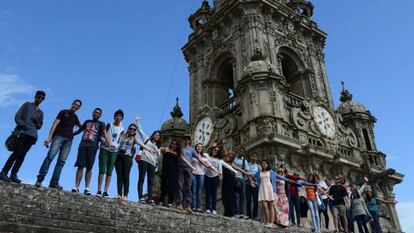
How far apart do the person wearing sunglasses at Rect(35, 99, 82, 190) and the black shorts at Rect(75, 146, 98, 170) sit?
24 cm

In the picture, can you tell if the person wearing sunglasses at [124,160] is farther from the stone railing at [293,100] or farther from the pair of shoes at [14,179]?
the stone railing at [293,100]

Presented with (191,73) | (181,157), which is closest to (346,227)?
(181,157)

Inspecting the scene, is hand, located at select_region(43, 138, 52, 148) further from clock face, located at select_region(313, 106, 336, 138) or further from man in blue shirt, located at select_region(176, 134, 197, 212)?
clock face, located at select_region(313, 106, 336, 138)

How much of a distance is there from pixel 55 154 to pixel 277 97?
591 inches

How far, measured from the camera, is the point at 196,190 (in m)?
9.15

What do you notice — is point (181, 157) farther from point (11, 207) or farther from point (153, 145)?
point (11, 207)

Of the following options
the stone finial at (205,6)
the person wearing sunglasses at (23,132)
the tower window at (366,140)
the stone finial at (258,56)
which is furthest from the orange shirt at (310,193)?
→ the stone finial at (205,6)

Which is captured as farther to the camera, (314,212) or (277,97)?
(277,97)

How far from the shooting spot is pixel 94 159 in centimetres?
791

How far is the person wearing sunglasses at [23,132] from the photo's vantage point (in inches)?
270

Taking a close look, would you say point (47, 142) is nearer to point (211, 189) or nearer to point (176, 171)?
point (176, 171)

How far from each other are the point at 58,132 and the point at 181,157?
261 cm

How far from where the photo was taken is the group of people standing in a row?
7395 mm

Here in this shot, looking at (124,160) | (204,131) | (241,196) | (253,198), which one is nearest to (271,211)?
(253,198)
